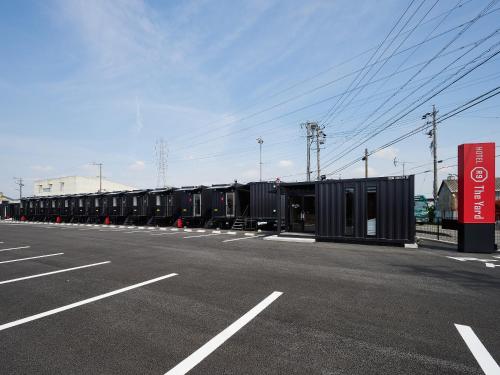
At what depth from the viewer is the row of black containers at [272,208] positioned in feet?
41.0

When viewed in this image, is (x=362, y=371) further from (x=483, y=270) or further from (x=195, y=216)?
(x=195, y=216)

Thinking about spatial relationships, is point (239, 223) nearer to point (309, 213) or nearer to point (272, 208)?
point (272, 208)

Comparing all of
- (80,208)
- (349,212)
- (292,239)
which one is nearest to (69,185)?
(80,208)

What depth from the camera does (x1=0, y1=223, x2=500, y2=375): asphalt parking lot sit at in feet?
9.91

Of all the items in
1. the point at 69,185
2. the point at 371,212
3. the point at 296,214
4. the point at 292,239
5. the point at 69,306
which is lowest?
the point at 292,239

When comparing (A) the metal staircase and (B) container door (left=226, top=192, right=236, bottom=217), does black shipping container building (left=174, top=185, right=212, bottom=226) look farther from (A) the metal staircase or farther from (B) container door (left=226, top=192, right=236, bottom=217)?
(A) the metal staircase

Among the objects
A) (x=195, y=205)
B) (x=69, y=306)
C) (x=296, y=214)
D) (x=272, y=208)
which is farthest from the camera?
(x=195, y=205)

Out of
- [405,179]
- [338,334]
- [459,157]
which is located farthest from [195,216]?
[338,334]

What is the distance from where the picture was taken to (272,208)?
2025 cm

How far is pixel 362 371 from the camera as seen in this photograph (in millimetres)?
2842

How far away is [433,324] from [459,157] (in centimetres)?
1011

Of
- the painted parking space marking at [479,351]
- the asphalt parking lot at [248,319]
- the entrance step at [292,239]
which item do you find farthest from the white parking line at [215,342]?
the entrance step at [292,239]

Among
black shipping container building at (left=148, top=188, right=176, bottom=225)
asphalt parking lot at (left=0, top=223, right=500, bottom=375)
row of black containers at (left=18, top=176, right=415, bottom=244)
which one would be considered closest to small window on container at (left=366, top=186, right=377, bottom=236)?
row of black containers at (left=18, top=176, right=415, bottom=244)

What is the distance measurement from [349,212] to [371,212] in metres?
0.98
